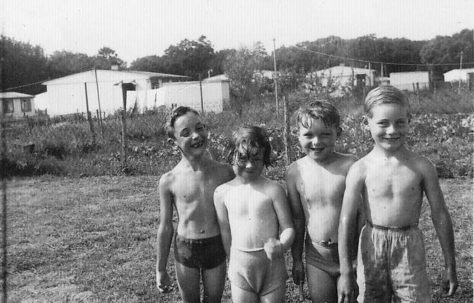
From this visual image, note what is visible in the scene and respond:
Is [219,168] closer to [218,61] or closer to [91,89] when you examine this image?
[91,89]

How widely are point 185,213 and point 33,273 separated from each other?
2923 mm

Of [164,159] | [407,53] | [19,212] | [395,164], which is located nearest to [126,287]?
[395,164]

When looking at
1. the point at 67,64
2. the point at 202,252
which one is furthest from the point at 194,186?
the point at 67,64

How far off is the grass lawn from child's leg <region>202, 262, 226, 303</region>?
1186 millimetres

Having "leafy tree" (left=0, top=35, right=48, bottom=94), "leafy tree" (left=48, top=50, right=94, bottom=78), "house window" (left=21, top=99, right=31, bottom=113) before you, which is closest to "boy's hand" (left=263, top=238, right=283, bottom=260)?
"house window" (left=21, top=99, right=31, bottom=113)

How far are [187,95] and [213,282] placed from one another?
85.9ft

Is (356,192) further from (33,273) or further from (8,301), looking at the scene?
(33,273)

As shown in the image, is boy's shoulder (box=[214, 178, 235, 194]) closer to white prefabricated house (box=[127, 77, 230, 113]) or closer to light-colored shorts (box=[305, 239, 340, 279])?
light-colored shorts (box=[305, 239, 340, 279])

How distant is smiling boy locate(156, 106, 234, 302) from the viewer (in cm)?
298

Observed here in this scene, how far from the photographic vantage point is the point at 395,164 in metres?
2.52

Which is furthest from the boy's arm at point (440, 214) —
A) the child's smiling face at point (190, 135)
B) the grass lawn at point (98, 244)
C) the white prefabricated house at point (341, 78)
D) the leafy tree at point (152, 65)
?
the leafy tree at point (152, 65)

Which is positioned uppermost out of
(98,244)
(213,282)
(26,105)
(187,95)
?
(26,105)

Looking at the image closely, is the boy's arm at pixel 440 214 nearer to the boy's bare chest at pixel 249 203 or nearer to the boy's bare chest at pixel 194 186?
the boy's bare chest at pixel 249 203

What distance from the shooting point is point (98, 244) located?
19.8 feet
